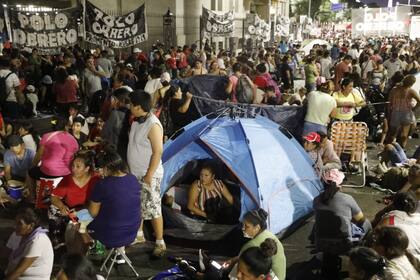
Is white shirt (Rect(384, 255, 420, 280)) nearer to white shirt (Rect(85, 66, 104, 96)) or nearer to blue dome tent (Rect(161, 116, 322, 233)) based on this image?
blue dome tent (Rect(161, 116, 322, 233))

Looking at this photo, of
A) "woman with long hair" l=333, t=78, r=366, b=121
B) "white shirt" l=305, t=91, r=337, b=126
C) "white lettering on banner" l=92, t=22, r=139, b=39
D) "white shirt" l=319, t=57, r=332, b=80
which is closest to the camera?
"white shirt" l=305, t=91, r=337, b=126

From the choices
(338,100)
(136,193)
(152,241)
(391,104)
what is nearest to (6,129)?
(152,241)

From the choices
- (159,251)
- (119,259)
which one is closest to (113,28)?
(159,251)

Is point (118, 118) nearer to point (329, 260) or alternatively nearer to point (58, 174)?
point (58, 174)

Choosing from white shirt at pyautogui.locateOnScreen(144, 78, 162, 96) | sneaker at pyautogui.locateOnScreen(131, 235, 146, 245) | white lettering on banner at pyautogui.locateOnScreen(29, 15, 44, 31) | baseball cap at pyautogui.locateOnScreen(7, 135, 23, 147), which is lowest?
sneaker at pyautogui.locateOnScreen(131, 235, 146, 245)

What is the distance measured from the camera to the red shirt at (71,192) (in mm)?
5367

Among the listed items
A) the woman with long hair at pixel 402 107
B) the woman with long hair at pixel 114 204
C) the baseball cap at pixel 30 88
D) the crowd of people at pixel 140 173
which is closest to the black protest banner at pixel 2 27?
the crowd of people at pixel 140 173

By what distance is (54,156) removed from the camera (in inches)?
243

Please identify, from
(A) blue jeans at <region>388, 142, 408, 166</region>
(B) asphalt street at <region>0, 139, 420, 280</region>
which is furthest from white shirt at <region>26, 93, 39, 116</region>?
(A) blue jeans at <region>388, 142, 408, 166</region>

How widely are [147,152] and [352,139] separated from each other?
14.1ft

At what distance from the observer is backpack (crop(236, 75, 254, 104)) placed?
967 cm

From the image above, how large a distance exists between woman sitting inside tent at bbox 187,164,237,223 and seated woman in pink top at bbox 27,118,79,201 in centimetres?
171

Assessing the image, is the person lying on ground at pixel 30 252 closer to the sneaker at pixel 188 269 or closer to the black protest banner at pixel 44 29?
the sneaker at pixel 188 269

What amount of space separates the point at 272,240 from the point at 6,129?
267 inches
